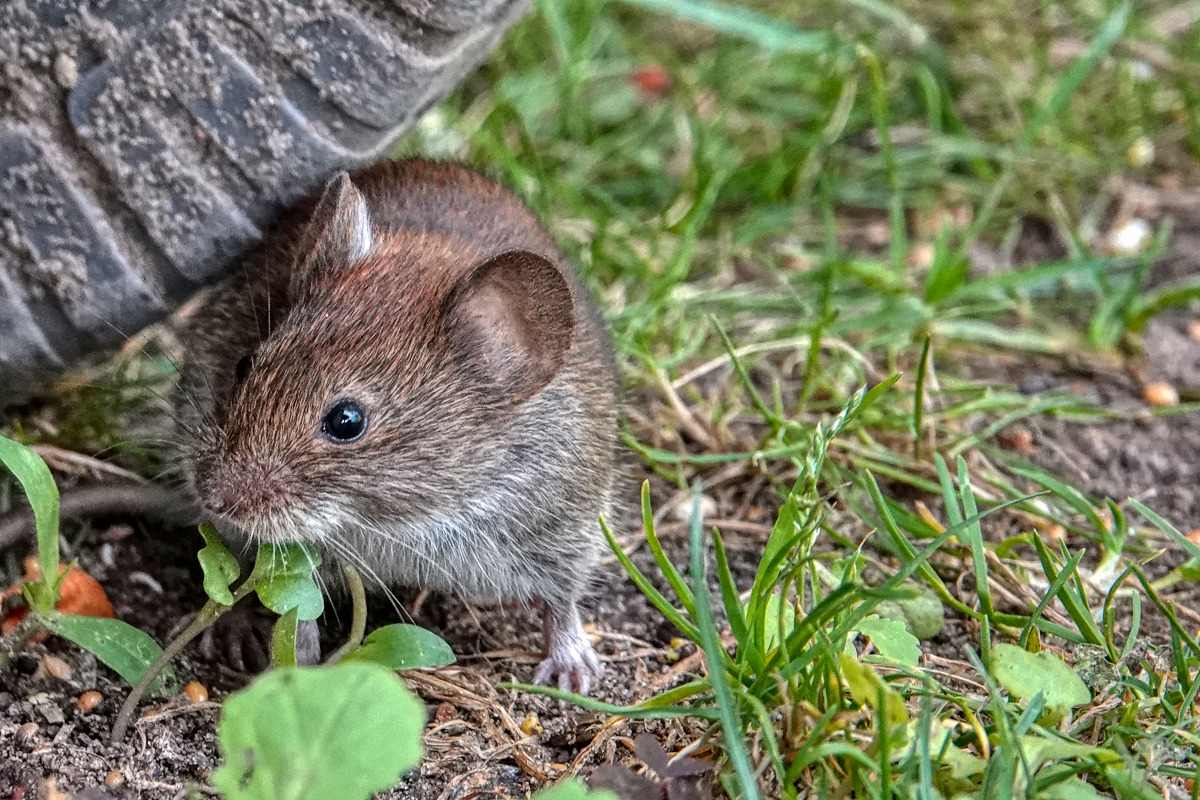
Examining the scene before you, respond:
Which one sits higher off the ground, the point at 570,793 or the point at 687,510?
the point at 570,793

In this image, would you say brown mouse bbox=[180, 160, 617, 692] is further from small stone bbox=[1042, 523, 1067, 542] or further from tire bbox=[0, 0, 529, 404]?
small stone bbox=[1042, 523, 1067, 542]

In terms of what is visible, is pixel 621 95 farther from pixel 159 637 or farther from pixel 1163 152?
pixel 159 637

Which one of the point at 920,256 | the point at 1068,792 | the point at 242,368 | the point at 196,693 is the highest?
the point at 242,368

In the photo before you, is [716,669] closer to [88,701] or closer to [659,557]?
[659,557]

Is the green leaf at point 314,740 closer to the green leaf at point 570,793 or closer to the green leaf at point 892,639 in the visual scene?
the green leaf at point 570,793

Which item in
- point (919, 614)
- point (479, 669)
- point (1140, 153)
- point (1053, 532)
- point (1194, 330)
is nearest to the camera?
point (919, 614)

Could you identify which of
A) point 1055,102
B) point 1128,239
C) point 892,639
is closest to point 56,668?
point 892,639

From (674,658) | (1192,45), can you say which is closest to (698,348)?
(674,658)
